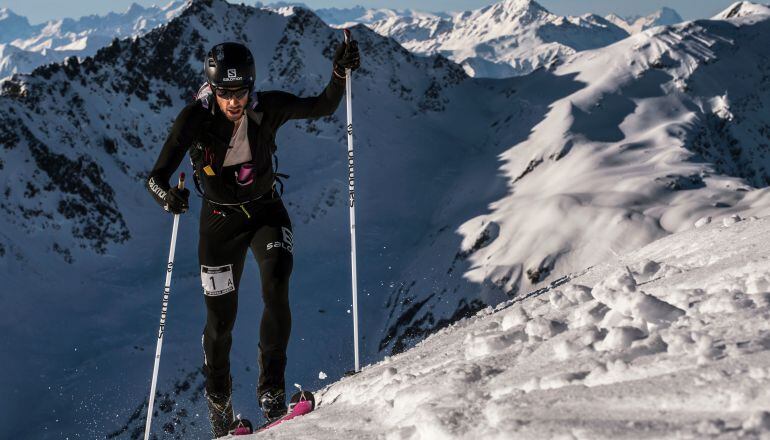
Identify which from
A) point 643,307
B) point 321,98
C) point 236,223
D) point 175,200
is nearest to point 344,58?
point 321,98

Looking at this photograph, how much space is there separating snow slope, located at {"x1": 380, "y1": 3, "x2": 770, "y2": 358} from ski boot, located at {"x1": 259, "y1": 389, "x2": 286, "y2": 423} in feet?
89.5

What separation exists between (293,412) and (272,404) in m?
0.88

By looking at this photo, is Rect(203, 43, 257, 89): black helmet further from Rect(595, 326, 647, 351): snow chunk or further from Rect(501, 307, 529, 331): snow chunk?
Rect(595, 326, 647, 351): snow chunk

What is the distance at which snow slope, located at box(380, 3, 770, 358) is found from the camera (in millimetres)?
34062

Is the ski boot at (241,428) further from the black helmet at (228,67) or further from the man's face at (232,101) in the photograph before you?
the black helmet at (228,67)

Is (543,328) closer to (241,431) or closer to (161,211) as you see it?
(241,431)

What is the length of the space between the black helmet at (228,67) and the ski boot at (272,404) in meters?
3.30

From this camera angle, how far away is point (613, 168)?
139 ft

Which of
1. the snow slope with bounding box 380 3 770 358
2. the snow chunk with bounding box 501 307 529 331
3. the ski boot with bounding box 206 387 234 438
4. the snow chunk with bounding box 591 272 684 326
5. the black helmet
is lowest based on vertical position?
the snow slope with bounding box 380 3 770 358

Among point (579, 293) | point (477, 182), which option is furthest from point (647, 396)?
point (477, 182)

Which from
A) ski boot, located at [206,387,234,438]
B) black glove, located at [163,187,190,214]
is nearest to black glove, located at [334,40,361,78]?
black glove, located at [163,187,190,214]

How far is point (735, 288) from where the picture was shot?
171 inches

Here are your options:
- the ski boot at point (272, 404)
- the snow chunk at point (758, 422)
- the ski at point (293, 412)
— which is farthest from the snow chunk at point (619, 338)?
the ski boot at point (272, 404)

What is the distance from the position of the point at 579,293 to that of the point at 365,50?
66882 mm
